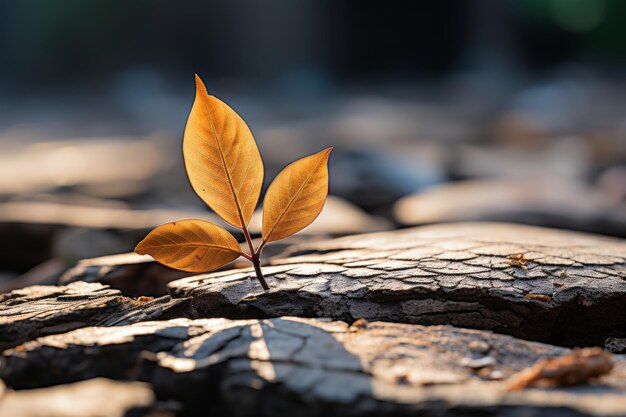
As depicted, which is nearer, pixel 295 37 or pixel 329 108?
pixel 329 108

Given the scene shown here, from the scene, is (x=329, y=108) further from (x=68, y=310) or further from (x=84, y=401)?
(x=84, y=401)

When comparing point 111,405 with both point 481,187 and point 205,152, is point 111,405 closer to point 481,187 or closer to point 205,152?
point 205,152

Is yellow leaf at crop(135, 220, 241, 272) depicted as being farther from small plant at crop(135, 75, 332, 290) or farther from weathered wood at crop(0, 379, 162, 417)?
weathered wood at crop(0, 379, 162, 417)

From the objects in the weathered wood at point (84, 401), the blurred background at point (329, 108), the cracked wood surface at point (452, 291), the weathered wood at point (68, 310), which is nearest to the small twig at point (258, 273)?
the cracked wood surface at point (452, 291)

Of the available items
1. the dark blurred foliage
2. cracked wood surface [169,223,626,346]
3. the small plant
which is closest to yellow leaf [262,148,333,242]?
the small plant

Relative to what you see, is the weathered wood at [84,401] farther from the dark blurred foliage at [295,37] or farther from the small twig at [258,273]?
the dark blurred foliage at [295,37]

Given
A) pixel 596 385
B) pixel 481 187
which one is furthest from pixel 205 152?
pixel 481 187

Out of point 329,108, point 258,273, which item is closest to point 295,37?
point 329,108
